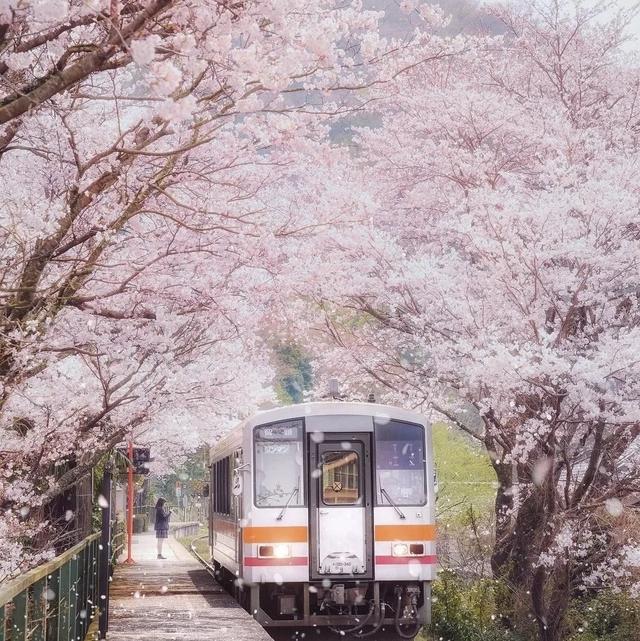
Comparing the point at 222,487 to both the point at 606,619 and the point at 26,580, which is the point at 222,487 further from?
the point at 26,580

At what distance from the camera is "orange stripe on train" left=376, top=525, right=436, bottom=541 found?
1128 centimetres

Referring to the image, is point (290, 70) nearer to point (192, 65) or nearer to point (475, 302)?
point (192, 65)

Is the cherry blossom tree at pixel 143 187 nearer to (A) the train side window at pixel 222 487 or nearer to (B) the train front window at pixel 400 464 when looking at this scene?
(A) the train side window at pixel 222 487

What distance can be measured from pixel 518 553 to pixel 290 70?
36.7 ft

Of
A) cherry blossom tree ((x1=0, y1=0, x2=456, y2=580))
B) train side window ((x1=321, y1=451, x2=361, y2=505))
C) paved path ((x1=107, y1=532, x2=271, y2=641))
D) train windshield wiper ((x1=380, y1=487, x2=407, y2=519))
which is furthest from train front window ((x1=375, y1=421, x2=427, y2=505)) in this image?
cherry blossom tree ((x1=0, y1=0, x2=456, y2=580))

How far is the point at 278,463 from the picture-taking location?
11.5 meters

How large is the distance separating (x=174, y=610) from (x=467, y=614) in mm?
4626

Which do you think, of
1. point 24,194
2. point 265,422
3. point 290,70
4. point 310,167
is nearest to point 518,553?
point 265,422

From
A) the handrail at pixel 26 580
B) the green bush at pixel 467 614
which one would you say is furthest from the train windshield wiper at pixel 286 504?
the handrail at pixel 26 580

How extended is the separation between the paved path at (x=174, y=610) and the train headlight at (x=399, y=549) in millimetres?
1761

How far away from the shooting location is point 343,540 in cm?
1130

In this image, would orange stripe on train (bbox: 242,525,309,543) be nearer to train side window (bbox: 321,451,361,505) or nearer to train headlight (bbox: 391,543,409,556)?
train side window (bbox: 321,451,361,505)

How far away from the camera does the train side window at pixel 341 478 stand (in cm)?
1142

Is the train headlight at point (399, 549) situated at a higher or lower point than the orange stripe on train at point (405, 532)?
lower
